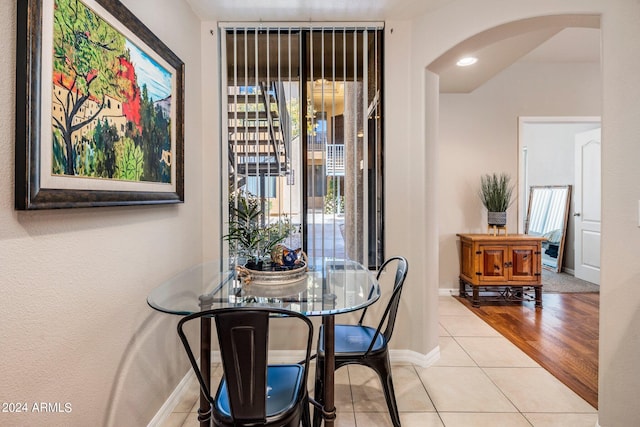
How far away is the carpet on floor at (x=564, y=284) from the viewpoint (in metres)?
4.26

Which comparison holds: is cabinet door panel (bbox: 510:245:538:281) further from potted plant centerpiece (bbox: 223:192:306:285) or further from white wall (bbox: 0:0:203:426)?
white wall (bbox: 0:0:203:426)

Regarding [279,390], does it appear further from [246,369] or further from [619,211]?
[619,211]

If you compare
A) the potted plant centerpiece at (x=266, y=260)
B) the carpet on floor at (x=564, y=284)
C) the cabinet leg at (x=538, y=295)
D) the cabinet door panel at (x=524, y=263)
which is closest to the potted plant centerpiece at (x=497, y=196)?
the cabinet door panel at (x=524, y=263)

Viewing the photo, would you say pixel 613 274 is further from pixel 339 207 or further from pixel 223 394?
pixel 223 394

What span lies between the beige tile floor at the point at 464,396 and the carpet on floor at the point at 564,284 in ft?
7.56

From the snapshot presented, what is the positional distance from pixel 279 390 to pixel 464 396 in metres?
1.38

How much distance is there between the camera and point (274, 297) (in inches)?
58.3

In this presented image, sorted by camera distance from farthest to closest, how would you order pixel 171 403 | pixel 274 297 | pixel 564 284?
pixel 564 284 → pixel 171 403 → pixel 274 297

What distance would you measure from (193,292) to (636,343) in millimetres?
2187

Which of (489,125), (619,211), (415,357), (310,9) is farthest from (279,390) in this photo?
(489,125)

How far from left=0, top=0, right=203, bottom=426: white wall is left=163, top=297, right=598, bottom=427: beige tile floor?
19.7 inches

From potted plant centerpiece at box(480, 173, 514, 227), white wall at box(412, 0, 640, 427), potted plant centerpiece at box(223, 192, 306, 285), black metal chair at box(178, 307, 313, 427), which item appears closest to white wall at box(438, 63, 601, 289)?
potted plant centerpiece at box(480, 173, 514, 227)

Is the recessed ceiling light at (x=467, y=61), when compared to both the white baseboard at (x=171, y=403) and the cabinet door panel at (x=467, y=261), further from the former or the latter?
the white baseboard at (x=171, y=403)

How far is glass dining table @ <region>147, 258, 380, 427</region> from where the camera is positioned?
1358mm
